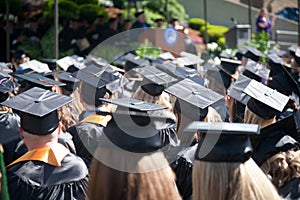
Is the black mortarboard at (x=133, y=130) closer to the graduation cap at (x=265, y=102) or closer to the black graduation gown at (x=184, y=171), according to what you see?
the black graduation gown at (x=184, y=171)

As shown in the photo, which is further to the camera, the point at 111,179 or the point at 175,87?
the point at 175,87

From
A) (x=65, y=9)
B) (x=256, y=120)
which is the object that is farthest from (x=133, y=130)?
(x=65, y=9)

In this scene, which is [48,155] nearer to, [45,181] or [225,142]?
[45,181]

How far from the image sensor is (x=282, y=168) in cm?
335

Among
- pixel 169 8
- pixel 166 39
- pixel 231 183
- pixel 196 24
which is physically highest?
pixel 231 183

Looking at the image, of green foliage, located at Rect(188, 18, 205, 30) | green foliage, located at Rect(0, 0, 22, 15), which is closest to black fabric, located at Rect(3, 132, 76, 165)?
green foliage, located at Rect(0, 0, 22, 15)

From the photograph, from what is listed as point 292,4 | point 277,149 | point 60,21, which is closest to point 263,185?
point 277,149

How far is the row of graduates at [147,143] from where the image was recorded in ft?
8.64

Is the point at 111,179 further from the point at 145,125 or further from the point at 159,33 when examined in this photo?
the point at 159,33

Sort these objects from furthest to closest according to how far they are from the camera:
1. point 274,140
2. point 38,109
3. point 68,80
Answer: point 68,80 < point 38,109 < point 274,140

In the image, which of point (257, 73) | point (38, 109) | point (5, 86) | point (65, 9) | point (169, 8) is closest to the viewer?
point (38, 109)

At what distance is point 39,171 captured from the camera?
354 centimetres

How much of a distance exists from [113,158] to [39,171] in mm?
990

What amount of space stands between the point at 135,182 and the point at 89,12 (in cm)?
1484
